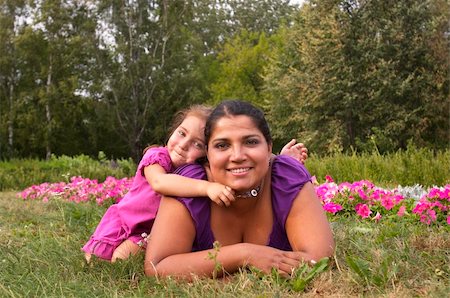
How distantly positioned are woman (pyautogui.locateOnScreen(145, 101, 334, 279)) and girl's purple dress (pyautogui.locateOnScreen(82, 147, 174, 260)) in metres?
0.33

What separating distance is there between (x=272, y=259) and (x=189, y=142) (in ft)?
3.06

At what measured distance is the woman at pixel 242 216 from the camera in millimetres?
3078

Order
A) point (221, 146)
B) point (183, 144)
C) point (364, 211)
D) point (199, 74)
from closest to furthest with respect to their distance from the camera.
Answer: point (221, 146) < point (183, 144) < point (364, 211) < point (199, 74)

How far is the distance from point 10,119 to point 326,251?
32.6 meters

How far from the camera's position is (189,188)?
3.19 m

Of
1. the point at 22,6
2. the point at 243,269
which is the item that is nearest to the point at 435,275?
the point at 243,269

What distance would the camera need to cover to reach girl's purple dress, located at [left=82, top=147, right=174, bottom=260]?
375 cm

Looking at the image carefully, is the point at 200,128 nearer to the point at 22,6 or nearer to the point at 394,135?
the point at 394,135

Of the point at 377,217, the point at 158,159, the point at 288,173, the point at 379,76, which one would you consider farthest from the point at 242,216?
the point at 379,76

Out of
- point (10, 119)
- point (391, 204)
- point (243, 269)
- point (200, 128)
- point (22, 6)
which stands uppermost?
point (22, 6)

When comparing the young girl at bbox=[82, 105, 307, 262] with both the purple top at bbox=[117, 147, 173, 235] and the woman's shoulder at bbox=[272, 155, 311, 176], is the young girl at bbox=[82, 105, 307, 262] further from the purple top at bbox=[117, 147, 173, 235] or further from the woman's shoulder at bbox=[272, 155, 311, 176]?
the woman's shoulder at bbox=[272, 155, 311, 176]

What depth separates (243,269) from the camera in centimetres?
309

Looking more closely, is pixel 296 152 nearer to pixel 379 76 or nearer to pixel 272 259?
pixel 272 259

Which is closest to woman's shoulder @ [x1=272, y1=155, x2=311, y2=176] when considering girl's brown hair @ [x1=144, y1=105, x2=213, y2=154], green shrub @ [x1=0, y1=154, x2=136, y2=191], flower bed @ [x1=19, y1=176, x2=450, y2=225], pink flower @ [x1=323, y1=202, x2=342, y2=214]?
girl's brown hair @ [x1=144, y1=105, x2=213, y2=154]
